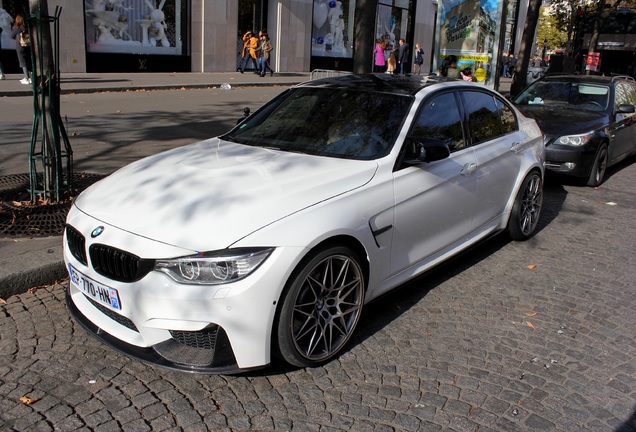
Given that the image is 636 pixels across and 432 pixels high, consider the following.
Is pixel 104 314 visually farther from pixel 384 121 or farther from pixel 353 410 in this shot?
pixel 384 121

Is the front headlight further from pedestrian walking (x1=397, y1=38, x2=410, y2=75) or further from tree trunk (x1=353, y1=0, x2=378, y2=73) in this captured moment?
pedestrian walking (x1=397, y1=38, x2=410, y2=75)

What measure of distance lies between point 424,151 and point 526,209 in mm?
2340

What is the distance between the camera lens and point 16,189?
6199 millimetres

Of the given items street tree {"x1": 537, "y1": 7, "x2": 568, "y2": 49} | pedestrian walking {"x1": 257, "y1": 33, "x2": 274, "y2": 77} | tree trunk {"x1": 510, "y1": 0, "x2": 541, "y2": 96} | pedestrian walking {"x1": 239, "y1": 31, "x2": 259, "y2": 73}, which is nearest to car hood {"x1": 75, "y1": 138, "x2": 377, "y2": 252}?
tree trunk {"x1": 510, "y1": 0, "x2": 541, "y2": 96}

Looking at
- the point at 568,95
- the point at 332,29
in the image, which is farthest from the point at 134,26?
the point at 568,95

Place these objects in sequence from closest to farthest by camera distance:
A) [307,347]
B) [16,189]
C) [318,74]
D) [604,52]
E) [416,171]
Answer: [307,347] < [416,171] < [16,189] < [318,74] < [604,52]

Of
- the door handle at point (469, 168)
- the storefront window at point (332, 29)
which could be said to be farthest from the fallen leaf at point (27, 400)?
the storefront window at point (332, 29)

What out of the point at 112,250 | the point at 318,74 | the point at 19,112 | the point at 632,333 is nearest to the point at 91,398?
the point at 112,250

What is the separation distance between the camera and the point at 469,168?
4852 millimetres

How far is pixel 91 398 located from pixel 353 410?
141 cm

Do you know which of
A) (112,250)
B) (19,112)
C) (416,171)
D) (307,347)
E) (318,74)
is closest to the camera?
(112,250)

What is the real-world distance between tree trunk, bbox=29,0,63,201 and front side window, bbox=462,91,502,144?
392 cm

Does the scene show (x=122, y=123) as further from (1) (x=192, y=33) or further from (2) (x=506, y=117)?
(1) (x=192, y=33)

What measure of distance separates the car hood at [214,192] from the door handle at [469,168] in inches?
42.3
